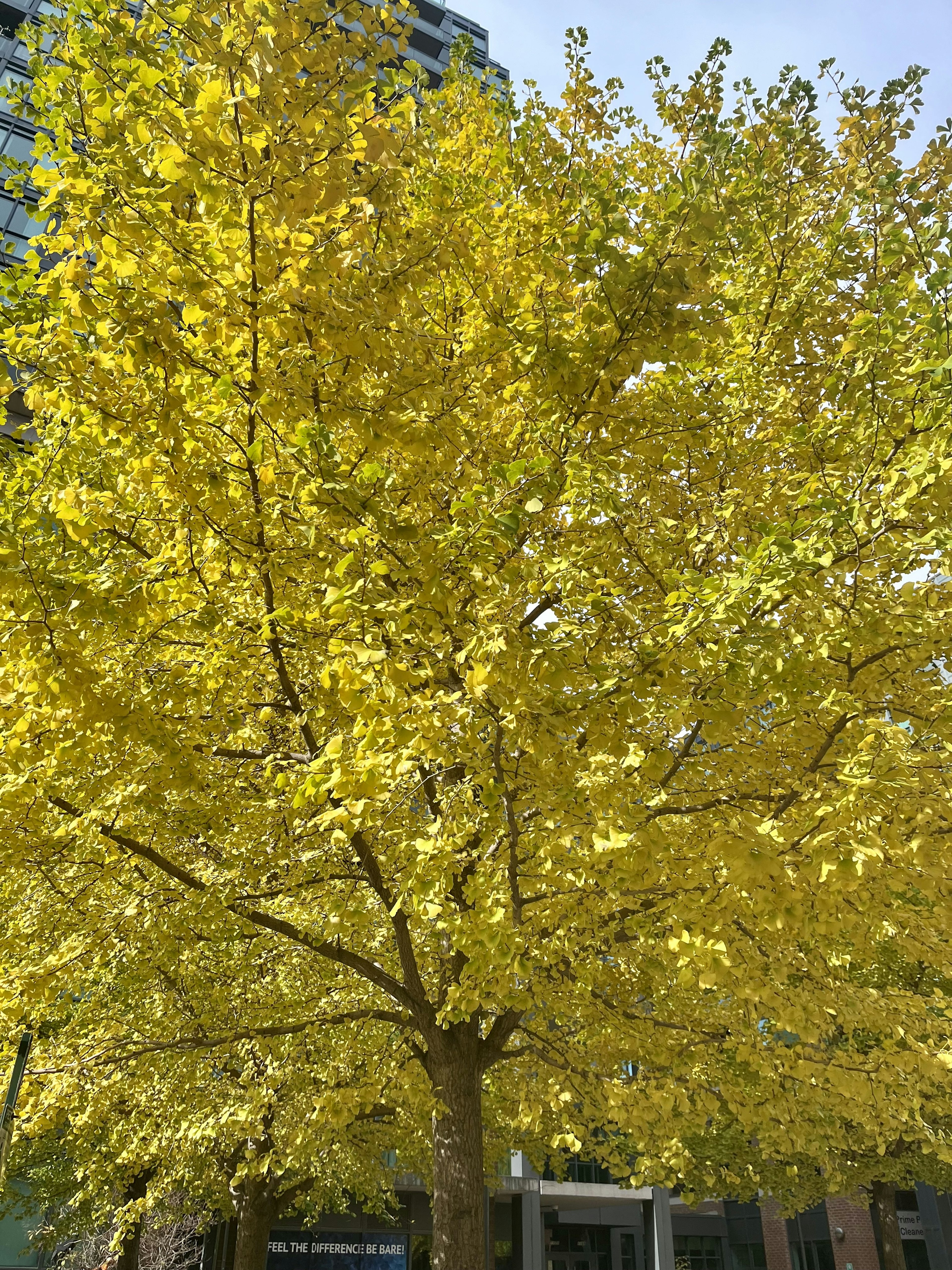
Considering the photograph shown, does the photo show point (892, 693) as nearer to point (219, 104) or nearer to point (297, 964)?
point (219, 104)

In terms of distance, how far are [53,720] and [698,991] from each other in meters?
6.87

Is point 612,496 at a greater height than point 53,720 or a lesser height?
greater

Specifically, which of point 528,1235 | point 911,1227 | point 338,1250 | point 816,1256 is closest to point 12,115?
point 338,1250

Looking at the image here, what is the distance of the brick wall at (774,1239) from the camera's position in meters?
29.6

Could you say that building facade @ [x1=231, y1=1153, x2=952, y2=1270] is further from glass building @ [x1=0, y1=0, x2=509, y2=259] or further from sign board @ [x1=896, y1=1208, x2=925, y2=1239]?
glass building @ [x1=0, y1=0, x2=509, y2=259]

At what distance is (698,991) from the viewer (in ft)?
28.2

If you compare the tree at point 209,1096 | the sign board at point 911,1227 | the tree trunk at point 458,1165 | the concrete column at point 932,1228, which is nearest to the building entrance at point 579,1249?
the sign board at point 911,1227

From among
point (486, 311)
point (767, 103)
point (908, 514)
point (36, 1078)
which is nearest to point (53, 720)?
point (486, 311)

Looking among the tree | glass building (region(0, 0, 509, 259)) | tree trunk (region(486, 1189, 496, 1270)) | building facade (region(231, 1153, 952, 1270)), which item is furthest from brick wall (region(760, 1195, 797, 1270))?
glass building (region(0, 0, 509, 259))

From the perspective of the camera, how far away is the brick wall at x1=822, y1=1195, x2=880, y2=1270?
25.9 metres

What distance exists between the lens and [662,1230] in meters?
25.8

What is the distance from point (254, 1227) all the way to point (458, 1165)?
322 inches

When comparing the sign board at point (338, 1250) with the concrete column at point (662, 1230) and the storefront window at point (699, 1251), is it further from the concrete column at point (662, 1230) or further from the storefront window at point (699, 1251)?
the storefront window at point (699, 1251)

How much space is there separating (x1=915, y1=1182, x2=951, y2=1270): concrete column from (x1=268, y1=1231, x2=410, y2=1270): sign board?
50.7 ft
